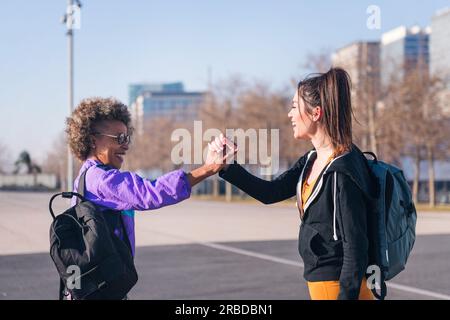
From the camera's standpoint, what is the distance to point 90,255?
2854 mm

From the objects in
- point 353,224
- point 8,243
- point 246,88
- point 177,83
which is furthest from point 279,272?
point 177,83

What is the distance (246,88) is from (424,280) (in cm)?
3735

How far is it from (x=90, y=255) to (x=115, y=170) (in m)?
0.40

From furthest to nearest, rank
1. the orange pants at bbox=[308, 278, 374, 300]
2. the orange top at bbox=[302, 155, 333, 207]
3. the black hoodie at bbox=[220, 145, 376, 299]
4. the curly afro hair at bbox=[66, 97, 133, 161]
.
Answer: the curly afro hair at bbox=[66, 97, 133, 161] → the orange top at bbox=[302, 155, 333, 207] → the orange pants at bbox=[308, 278, 374, 300] → the black hoodie at bbox=[220, 145, 376, 299]

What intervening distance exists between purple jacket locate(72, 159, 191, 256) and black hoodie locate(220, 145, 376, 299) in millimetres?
521

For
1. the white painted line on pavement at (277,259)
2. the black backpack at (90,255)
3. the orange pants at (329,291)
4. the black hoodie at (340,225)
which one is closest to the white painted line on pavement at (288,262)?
the white painted line on pavement at (277,259)

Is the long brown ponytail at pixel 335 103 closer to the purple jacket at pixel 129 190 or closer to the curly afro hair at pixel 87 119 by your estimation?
the purple jacket at pixel 129 190

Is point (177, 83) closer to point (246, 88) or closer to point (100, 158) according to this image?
point (246, 88)

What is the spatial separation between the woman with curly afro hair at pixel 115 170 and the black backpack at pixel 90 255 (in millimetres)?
88

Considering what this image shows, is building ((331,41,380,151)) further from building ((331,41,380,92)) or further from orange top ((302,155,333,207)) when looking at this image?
orange top ((302,155,333,207))

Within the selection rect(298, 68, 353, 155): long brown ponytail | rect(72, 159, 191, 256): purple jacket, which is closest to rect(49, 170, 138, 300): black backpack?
rect(72, 159, 191, 256): purple jacket

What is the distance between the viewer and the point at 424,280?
32.3ft

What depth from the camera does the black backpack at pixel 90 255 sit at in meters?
2.87

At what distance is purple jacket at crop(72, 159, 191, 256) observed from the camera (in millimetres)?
2859
